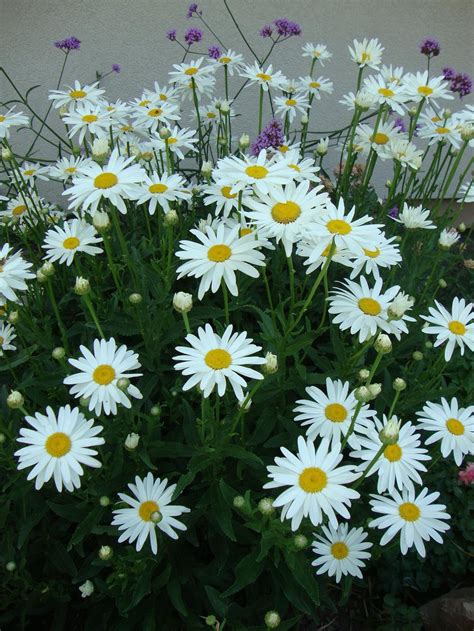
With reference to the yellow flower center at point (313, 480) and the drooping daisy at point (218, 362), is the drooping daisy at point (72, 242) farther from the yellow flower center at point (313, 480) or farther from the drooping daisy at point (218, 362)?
the yellow flower center at point (313, 480)

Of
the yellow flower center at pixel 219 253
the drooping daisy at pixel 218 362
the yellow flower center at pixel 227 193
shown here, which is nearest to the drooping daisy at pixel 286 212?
the yellow flower center at pixel 219 253

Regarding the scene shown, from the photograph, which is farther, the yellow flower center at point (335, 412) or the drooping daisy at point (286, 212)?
the yellow flower center at point (335, 412)

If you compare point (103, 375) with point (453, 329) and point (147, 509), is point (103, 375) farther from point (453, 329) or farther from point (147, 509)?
point (453, 329)

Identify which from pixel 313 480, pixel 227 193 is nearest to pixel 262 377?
pixel 313 480

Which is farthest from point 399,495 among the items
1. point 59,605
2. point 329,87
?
point 329,87

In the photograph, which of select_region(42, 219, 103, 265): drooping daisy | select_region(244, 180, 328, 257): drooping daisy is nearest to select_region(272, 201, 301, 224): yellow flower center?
select_region(244, 180, 328, 257): drooping daisy

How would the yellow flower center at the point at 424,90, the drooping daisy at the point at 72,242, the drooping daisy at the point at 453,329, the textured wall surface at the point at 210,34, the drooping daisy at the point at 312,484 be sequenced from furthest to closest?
the textured wall surface at the point at 210,34 < the yellow flower center at the point at 424,90 < the drooping daisy at the point at 72,242 < the drooping daisy at the point at 453,329 < the drooping daisy at the point at 312,484
